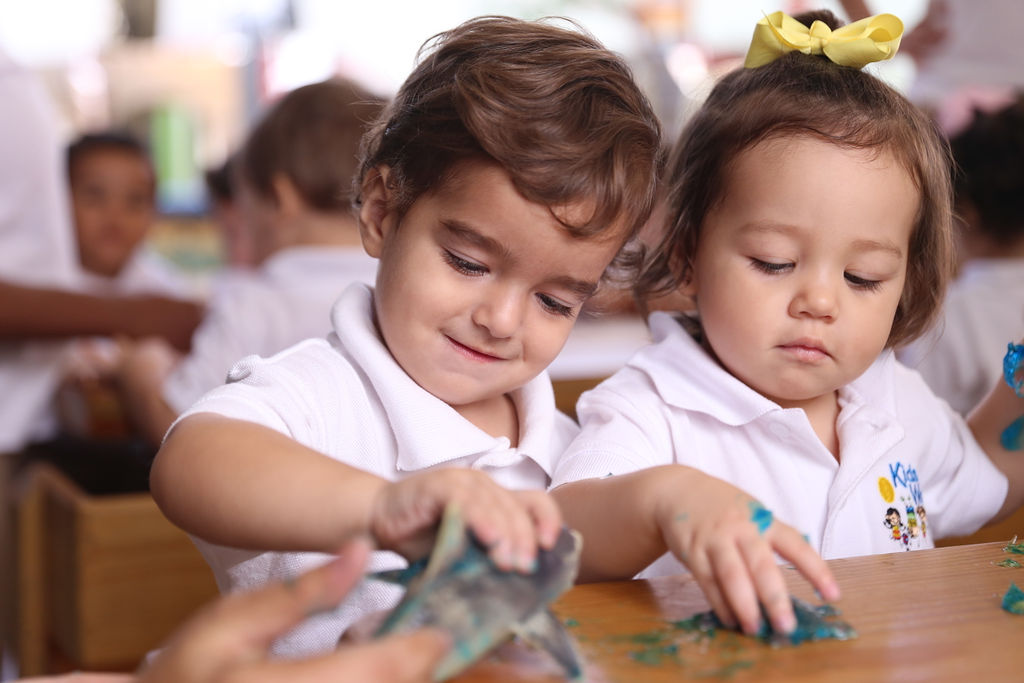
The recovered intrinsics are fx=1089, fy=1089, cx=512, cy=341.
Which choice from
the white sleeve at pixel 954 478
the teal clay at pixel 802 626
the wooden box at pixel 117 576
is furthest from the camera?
the wooden box at pixel 117 576

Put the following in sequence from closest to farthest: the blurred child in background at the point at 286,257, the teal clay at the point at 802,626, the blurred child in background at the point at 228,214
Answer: the teal clay at the point at 802,626
the blurred child in background at the point at 286,257
the blurred child in background at the point at 228,214

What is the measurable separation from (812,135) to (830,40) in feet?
0.43

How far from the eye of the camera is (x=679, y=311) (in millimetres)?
1160

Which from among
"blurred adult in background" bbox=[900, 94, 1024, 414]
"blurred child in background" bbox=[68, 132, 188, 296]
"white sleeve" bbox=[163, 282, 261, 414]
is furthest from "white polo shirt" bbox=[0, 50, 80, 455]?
"blurred adult in background" bbox=[900, 94, 1024, 414]

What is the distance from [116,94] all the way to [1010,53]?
387 cm

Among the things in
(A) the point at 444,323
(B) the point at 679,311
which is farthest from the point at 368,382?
(B) the point at 679,311

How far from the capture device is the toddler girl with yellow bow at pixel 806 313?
0.96m

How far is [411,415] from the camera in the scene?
0.90 metres

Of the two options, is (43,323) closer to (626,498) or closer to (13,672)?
(13,672)

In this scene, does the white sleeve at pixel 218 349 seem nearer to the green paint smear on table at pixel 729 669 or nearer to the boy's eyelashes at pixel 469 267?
the boy's eyelashes at pixel 469 267

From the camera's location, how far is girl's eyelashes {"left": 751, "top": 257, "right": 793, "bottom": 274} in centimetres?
97

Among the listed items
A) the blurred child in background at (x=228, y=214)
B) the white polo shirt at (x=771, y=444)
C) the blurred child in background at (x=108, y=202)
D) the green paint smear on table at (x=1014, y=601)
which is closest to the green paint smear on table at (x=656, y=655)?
the green paint smear on table at (x=1014, y=601)

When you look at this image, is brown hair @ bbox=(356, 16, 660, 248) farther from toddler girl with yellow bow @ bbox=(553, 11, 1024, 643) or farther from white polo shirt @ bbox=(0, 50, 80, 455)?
white polo shirt @ bbox=(0, 50, 80, 455)

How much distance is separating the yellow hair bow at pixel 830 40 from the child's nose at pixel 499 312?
0.43 metres
